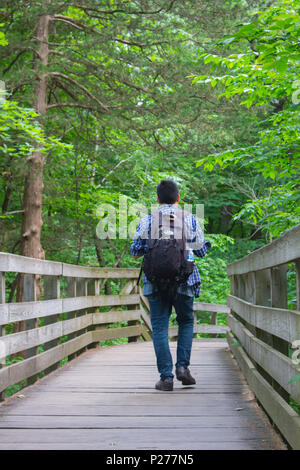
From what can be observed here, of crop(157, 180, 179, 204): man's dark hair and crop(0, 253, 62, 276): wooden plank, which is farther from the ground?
crop(157, 180, 179, 204): man's dark hair

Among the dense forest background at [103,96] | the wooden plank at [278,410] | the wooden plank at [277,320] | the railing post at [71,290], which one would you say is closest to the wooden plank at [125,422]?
the wooden plank at [278,410]

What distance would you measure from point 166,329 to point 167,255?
0.77m

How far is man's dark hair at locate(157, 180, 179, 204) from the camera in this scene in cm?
497

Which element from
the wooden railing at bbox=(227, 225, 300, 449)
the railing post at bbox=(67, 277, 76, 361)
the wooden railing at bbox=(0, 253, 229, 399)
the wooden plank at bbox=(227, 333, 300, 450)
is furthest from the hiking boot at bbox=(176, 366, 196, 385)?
the railing post at bbox=(67, 277, 76, 361)

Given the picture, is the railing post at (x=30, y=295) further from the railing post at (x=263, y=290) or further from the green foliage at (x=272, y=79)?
the green foliage at (x=272, y=79)

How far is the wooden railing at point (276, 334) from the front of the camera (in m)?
2.75

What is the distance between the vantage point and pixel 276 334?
3252 millimetres

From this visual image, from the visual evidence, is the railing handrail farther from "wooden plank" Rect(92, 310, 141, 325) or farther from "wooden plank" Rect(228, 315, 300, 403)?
"wooden plank" Rect(228, 315, 300, 403)

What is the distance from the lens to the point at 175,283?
190 inches

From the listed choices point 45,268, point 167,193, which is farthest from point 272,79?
point 45,268

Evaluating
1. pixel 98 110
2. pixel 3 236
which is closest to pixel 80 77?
pixel 98 110

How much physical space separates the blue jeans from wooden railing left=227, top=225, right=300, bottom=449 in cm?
51

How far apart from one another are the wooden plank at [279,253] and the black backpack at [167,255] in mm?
556

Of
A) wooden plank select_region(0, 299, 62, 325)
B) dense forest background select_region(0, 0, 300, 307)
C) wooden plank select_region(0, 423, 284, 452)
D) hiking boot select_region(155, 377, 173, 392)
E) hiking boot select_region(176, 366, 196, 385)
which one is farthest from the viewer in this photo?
dense forest background select_region(0, 0, 300, 307)
